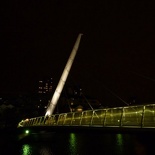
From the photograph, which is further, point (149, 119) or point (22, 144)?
point (22, 144)

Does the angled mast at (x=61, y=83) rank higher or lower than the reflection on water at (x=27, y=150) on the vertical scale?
higher

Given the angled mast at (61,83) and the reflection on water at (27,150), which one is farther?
the angled mast at (61,83)

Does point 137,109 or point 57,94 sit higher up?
point 57,94

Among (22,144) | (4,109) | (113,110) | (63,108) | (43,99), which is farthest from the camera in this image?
(43,99)

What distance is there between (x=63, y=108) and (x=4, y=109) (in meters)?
18.5

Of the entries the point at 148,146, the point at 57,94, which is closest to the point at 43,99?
the point at 57,94

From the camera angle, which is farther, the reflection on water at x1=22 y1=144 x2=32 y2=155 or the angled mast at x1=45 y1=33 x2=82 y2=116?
the angled mast at x1=45 y1=33 x2=82 y2=116

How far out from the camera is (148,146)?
19.4 m

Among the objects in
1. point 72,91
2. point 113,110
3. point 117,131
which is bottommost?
point 117,131

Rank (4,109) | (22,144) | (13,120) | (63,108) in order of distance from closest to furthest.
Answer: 1. (22,144)
2. (13,120)
3. (4,109)
4. (63,108)

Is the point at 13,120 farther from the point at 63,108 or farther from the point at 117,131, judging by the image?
the point at 117,131

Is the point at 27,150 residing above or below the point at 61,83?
below

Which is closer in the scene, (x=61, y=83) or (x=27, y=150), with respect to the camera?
(x=27, y=150)

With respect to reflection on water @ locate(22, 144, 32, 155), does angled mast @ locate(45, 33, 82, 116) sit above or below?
above
